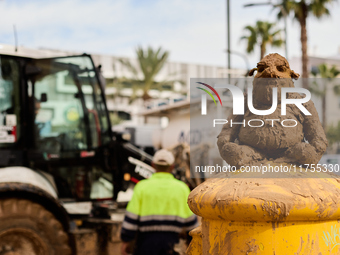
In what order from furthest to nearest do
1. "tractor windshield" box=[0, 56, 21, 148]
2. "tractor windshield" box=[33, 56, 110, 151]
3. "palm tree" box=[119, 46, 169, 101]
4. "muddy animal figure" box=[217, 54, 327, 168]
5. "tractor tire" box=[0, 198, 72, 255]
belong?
"palm tree" box=[119, 46, 169, 101] → "tractor windshield" box=[33, 56, 110, 151] → "tractor windshield" box=[0, 56, 21, 148] → "tractor tire" box=[0, 198, 72, 255] → "muddy animal figure" box=[217, 54, 327, 168]

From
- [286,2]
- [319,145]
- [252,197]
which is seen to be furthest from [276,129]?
[286,2]

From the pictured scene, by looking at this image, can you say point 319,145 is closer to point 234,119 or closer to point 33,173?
point 234,119

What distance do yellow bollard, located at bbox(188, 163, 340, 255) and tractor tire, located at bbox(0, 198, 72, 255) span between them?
3550 mm

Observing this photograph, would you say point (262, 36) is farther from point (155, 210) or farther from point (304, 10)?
point (155, 210)

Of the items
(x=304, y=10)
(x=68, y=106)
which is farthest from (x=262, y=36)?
(x=68, y=106)

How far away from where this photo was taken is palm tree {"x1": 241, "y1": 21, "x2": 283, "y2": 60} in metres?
28.9

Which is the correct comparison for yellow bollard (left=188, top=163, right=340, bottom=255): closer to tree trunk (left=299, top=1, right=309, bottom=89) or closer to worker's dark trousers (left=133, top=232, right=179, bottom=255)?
worker's dark trousers (left=133, top=232, right=179, bottom=255)

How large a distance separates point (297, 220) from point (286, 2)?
2233cm

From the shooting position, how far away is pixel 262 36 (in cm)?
2914

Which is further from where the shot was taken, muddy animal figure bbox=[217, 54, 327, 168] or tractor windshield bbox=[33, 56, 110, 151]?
tractor windshield bbox=[33, 56, 110, 151]

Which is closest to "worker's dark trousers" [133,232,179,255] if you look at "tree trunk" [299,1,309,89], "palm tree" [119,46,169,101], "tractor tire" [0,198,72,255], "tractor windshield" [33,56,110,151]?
"tractor tire" [0,198,72,255]

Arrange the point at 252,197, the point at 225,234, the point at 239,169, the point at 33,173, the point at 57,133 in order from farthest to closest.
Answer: the point at 57,133 → the point at 33,173 → the point at 239,169 → the point at 225,234 → the point at 252,197

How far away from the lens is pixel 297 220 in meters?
2.18

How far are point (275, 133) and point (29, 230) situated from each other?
389 centimetres
